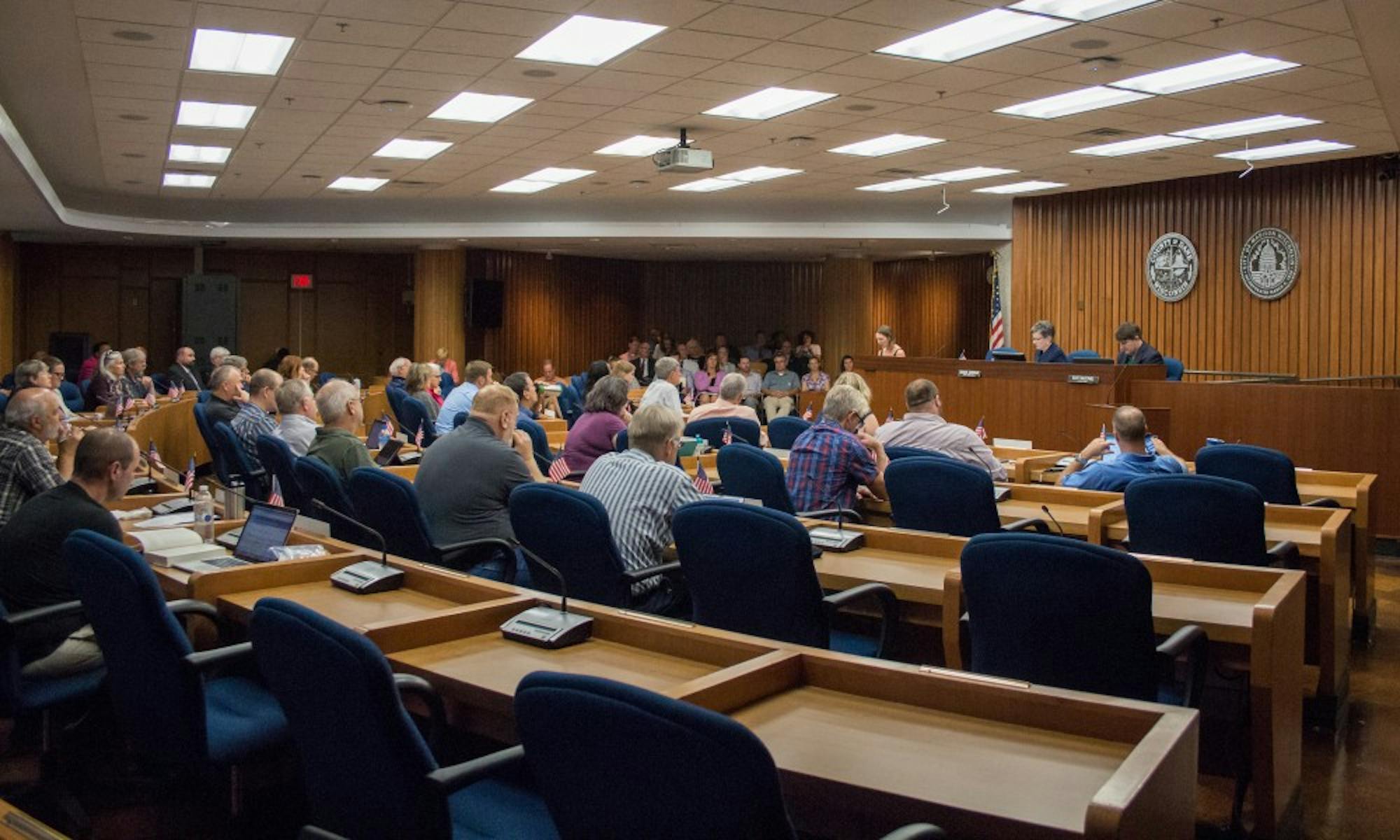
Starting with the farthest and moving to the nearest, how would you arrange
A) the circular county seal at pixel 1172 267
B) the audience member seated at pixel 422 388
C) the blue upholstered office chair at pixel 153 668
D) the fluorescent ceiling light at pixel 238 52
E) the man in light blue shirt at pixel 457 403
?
the circular county seal at pixel 1172 267 → the audience member seated at pixel 422 388 → the man in light blue shirt at pixel 457 403 → the fluorescent ceiling light at pixel 238 52 → the blue upholstered office chair at pixel 153 668

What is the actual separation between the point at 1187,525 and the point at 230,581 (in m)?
3.44

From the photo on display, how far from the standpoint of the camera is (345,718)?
215 centimetres

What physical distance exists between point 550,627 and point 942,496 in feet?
8.08

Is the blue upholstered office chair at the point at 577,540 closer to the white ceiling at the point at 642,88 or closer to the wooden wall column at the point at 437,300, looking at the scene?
the white ceiling at the point at 642,88

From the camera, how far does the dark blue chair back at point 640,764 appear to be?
5.25ft

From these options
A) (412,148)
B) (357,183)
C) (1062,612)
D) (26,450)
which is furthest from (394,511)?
(357,183)

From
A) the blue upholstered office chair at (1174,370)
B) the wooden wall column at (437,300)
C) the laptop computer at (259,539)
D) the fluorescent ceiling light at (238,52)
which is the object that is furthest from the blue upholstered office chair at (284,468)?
the wooden wall column at (437,300)

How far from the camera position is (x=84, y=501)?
377 centimetres

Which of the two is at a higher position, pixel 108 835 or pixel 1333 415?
pixel 1333 415

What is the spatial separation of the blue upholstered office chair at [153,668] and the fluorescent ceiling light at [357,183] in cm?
1110

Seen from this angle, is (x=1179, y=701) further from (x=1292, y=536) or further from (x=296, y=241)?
(x=296, y=241)

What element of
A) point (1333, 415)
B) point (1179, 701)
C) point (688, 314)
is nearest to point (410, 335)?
point (688, 314)

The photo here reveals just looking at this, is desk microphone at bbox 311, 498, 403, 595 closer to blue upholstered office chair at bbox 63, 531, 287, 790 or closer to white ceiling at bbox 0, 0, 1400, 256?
blue upholstered office chair at bbox 63, 531, 287, 790

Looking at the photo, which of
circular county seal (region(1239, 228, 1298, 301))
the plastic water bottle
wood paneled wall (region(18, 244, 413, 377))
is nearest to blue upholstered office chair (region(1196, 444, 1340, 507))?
the plastic water bottle
